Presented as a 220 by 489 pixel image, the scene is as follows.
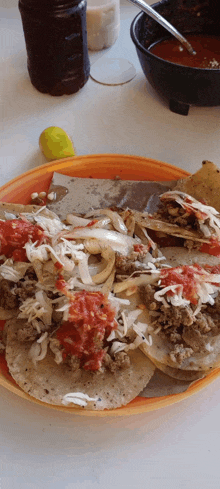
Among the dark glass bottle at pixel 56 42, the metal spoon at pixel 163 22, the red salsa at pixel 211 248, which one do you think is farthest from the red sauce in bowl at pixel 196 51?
the red salsa at pixel 211 248

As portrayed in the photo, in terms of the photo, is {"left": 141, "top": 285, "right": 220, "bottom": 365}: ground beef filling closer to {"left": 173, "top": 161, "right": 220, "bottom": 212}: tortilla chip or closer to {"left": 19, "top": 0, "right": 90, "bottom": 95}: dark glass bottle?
{"left": 173, "top": 161, "right": 220, "bottom": 212}: tortilla chip

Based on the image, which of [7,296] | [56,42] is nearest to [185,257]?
[7,296]

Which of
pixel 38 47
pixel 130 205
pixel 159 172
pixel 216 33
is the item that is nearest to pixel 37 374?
pixel 130 205

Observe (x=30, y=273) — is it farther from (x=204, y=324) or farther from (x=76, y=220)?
(x=204, y=324)

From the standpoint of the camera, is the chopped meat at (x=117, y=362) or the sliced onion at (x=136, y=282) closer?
the chopped meat at (x=117, y=362)

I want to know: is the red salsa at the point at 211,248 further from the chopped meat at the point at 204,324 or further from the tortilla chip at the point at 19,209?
the tortilla chip at the point at 19,209

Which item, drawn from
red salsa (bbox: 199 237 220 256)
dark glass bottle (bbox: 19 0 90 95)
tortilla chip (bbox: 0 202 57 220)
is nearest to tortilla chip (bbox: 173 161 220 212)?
red salsa (bbox: 199 237 220 256)
